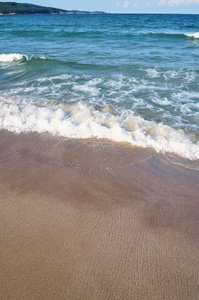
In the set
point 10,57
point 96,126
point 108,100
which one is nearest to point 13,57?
point 10,57

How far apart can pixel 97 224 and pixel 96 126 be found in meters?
2.48

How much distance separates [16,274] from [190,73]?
9157 mm

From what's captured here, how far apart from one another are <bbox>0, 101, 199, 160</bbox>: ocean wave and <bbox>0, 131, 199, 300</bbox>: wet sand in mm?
384

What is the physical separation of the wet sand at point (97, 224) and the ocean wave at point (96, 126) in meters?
0.38

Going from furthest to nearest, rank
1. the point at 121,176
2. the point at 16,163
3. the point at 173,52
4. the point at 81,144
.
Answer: the point at 173,52 → the point at 81,144 → the point at 16,163 → the point at 121,176

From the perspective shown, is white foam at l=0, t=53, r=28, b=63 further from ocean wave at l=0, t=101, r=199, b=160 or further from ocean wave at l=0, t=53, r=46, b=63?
ocean wave at l=0, t=101, r=199, b=160

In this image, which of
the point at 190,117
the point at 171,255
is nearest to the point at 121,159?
the point at 171,255

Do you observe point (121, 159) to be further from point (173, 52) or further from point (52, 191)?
point (173, 52)

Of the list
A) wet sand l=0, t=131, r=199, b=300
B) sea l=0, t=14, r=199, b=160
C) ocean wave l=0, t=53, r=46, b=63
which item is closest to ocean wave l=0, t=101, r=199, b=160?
sea l=0, t=14, r=199, b=160

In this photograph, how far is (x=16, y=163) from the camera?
3764 mm

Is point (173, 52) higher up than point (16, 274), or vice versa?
point (173, 52)

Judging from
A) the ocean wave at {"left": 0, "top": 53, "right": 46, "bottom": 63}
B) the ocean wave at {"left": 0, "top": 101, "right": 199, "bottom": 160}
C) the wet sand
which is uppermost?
the ocean wave at {"left": 0, "top": 53, "right": 46, "bottom": 63}

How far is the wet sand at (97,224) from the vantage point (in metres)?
2.04

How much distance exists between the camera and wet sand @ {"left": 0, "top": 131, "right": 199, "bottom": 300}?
6.70ft
